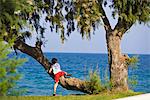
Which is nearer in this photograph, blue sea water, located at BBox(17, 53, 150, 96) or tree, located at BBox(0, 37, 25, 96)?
tree, located at BBox(0, 37, 25, 96)

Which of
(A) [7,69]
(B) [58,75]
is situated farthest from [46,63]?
(A) [7,69]

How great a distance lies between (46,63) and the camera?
377 inches

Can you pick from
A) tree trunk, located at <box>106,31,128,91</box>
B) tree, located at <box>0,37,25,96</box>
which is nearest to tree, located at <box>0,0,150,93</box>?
tree trunk, located at <box>106,31,128,91</box>

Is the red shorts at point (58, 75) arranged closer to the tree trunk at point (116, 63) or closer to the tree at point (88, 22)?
the tree at point (88, 22)

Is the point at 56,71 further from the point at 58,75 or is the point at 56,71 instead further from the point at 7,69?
the point at 7,69

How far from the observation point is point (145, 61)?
10.5m

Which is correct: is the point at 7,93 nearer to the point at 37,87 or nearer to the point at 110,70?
the point at 37,87

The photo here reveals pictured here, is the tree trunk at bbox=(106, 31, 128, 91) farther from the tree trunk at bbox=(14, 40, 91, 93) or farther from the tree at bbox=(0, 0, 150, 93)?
the tree trunk at bbox=(14, 40, 91, 93)

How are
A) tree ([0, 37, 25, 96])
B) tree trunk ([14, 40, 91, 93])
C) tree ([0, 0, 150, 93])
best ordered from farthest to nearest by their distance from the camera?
tree trunk ([14, 40, 91, 93]), tree ([0, 0, 150, 93]), tree ([0, 37, 25, 96])

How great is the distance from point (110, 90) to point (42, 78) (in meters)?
1.54

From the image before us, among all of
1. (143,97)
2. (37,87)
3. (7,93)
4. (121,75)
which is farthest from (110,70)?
(7,93)

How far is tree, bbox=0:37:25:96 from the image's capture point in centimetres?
536

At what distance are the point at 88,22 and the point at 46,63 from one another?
1.56 meters

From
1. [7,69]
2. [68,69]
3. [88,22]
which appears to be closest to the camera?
[7,69]
